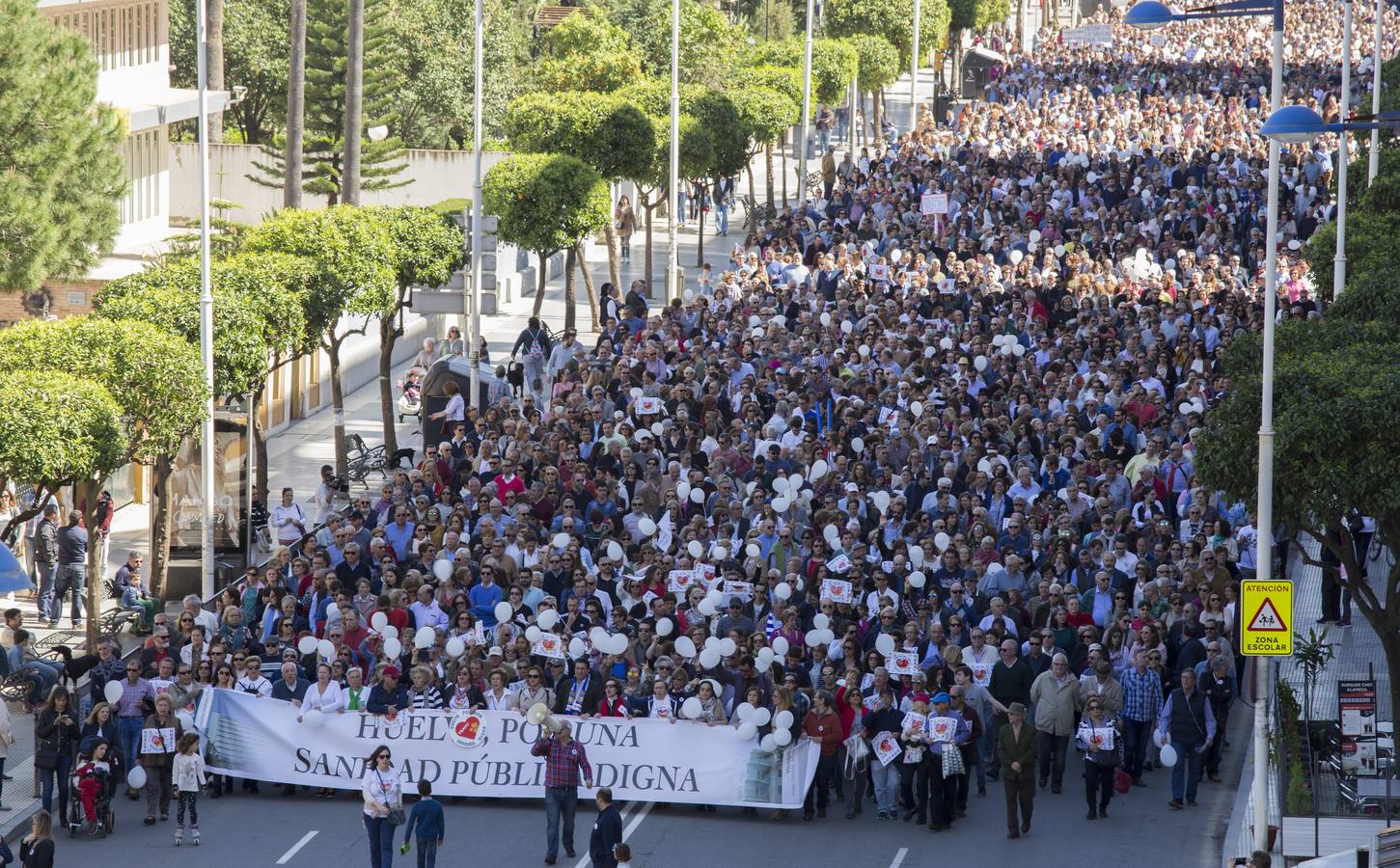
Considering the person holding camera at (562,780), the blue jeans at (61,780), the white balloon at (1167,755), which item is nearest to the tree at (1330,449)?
the white balloon at (1167,755)

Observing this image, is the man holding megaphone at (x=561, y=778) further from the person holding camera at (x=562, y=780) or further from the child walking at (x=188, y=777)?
the child walking at (x=188, y=777)

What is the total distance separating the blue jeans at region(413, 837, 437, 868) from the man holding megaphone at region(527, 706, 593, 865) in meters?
1.18

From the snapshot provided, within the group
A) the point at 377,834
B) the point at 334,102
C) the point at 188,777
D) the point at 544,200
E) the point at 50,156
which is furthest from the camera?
the point at 334,102

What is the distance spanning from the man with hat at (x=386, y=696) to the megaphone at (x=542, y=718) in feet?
4.82

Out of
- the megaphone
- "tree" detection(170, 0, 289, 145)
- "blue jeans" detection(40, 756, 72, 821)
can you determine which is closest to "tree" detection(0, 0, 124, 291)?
"blue jeans" detection(40, 756, 72, 821)

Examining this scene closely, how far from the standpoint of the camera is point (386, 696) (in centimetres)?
1755

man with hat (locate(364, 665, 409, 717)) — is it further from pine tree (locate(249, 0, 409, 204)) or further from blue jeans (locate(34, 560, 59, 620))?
pine tree (locate(249, 0, 409, 204))

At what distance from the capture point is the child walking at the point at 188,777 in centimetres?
1661

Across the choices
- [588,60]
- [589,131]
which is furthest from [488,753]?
[588,60]

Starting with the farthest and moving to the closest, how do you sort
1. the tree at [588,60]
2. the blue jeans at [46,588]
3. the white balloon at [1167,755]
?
1. the tree at [588,60]
2. the blue jeans at [46,588]
3. the white balloon at [1167,755]

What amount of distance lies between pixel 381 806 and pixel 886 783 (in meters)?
4.35

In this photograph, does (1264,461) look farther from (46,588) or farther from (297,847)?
(46,588)

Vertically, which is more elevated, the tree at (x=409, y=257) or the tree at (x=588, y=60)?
the tree at (x=588, y=60)

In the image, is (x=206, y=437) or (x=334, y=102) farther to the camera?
(x=334, y=102)
